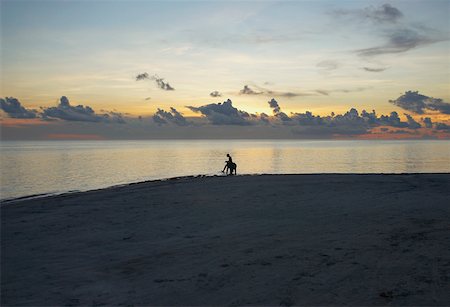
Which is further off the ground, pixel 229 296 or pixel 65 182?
pixel 229 296

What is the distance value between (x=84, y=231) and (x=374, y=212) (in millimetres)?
12526

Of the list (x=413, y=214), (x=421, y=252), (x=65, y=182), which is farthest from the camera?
(x=65, y=182)

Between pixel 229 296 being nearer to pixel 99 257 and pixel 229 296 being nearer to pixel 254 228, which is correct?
pixel 99 257

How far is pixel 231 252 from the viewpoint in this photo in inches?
448

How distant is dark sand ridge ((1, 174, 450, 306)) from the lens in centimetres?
860

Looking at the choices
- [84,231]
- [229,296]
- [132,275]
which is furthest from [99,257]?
[229,296]

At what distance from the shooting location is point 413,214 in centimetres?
1591

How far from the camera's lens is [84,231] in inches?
579

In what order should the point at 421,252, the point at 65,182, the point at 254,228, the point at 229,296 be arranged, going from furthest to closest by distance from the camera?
the point at 65,182, the point at 254,228, the point at 421,252, the point at 229,296

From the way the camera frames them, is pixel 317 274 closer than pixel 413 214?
Yes

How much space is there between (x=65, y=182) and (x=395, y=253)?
157 ft

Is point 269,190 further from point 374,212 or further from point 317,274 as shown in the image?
point 317,274

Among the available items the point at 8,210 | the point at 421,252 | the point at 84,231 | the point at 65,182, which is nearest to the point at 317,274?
the point at 421,252

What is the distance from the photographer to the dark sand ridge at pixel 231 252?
860cm
